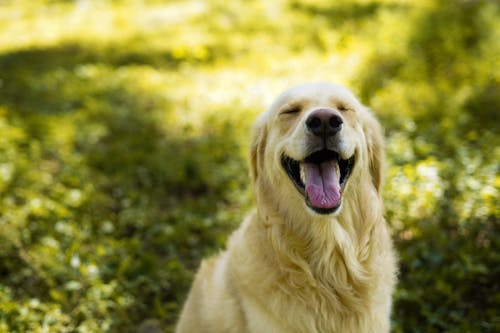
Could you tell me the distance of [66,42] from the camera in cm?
1017

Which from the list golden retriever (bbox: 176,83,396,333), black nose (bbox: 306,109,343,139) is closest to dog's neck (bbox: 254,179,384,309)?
golden retriever (bbox: 176,83,396,333)

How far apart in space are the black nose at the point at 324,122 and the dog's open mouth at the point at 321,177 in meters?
0.12

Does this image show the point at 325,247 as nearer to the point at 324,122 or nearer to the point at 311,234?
the point at 311,234

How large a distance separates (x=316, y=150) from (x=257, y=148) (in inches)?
20.8

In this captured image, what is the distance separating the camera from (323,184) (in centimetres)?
271

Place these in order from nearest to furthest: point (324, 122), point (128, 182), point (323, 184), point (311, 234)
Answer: point (324, 122), point (323, 184), point (311, 234), point (128, 182)

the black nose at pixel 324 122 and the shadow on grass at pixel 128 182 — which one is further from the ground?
the black nose at pixel 324 122

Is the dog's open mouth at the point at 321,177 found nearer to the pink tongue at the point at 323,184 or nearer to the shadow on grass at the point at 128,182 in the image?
the pink tongue at the point at 323,184

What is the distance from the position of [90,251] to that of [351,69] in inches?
175

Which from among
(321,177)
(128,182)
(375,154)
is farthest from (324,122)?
(128,182)

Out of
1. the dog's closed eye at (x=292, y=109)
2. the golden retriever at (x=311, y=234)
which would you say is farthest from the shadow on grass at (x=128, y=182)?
the dog's closed eye at (x=292, y=109)

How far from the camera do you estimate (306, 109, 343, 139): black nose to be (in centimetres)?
260

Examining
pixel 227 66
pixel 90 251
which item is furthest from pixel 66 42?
pixel 90 251

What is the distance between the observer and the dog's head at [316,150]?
8.63 ft
